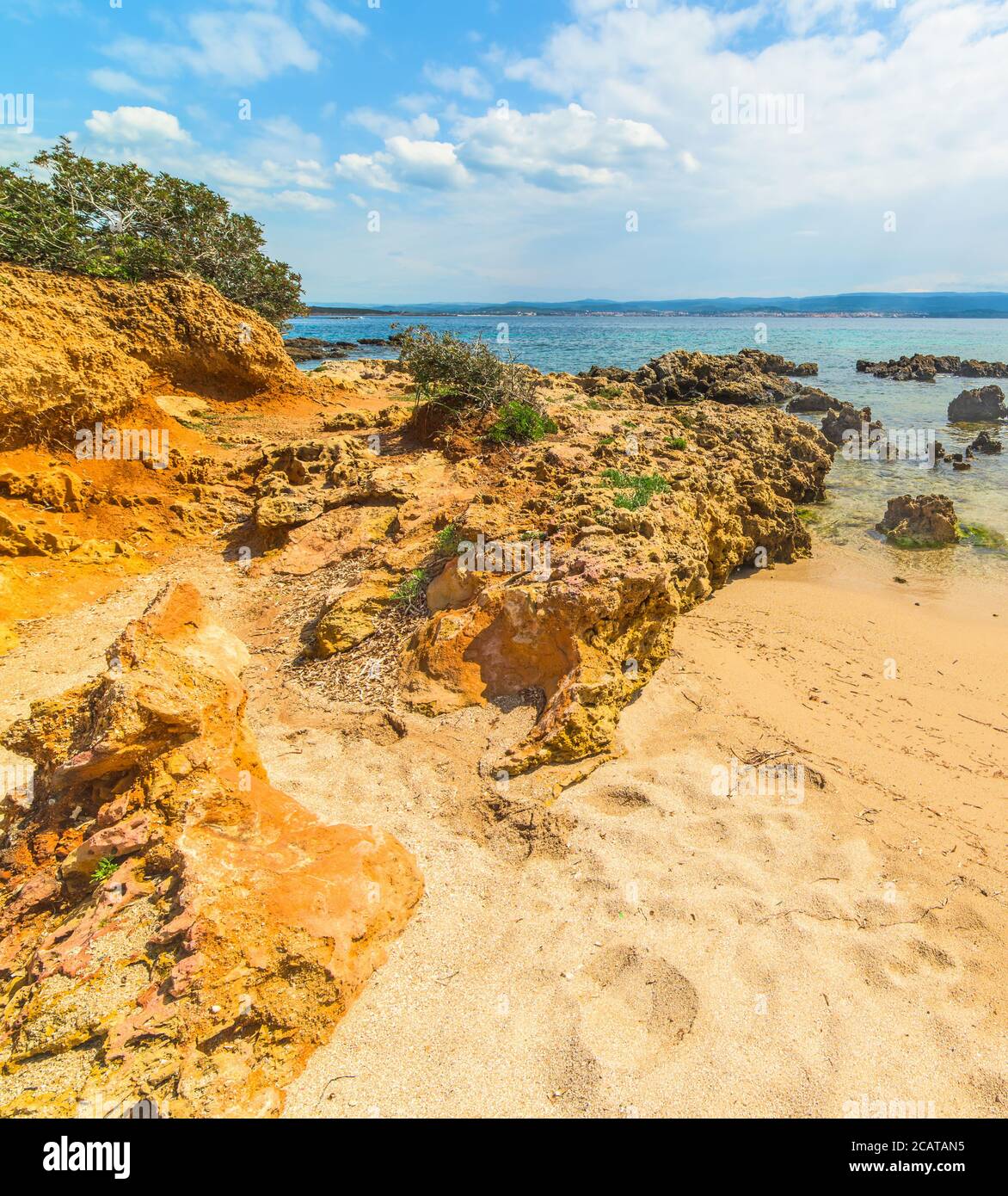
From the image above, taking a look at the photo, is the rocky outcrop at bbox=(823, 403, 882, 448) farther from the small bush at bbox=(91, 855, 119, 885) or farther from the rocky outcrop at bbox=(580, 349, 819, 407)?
the small bush at bbox=(91, 855, 119, 885)

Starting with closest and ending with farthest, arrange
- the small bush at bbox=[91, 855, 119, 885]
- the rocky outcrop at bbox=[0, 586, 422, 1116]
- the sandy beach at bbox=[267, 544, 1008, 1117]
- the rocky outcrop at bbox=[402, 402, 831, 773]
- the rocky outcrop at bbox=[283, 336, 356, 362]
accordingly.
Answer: the rocky outcrop at bbox=[0, 586, 422, 1116] < the sandy beach at bbox=[267, 544, 1008, 1117] < the small bush at bbox=[91, 855, 119, 885] < the rocky outcrop at bbox=[402, 402, 831, 773] < the rocky outcrop at bbox=[283, 336, 356, 362]

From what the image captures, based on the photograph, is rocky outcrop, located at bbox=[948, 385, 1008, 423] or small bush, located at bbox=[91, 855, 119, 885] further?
rocky outcrop, located at bbox=[948, 385, 1008, 423]

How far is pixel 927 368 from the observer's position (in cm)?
3544

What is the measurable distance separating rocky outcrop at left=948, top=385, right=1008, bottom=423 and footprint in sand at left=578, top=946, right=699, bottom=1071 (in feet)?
90.7

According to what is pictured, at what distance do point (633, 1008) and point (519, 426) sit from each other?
7.68m

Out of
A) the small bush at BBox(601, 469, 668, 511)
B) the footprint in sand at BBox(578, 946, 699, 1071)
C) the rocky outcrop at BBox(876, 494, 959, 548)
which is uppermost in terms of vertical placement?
the small bush at BBox(601, 469, 668, 511)

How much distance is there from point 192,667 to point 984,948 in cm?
502

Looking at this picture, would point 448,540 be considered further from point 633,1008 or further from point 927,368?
point 927,368

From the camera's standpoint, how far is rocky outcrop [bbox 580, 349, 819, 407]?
24.2 meters

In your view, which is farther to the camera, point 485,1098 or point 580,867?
point 580,867

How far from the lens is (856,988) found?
10.5ft

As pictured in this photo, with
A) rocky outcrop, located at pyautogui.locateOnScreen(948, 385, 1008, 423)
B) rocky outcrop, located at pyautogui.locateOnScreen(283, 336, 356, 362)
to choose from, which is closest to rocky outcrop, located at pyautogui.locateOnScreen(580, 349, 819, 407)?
rocky outcrop, located at pyautogui.locateOnScreen(948, 385, 1008, 423)

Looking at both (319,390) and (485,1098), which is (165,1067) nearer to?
(485,1098)
